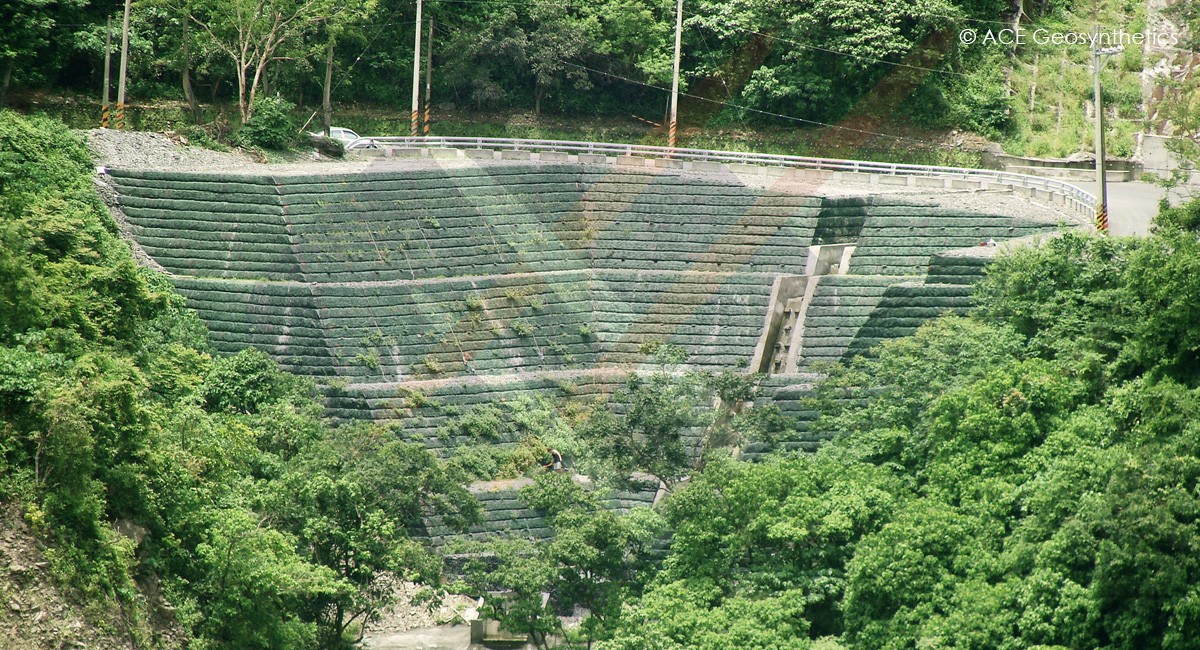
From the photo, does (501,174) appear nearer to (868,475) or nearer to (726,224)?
(726,224)

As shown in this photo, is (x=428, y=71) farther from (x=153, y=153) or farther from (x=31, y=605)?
(x=31, y=605)

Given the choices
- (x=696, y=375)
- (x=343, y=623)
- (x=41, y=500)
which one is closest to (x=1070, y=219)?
(x=696, y=375)

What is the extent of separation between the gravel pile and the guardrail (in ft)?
15.5

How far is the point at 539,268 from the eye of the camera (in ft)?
138

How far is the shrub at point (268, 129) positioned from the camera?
46.9 m

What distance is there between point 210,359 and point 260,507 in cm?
657

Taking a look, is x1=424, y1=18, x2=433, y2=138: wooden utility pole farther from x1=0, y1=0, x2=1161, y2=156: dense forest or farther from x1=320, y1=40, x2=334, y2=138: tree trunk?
x1=320, y1=40, x2=334, y2=138: tree trunk

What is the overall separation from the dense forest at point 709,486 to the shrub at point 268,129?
10.4 meters

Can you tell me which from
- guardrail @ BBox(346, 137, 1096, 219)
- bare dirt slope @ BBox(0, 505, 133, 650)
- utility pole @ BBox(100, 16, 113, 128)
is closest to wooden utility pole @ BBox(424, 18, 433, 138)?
guardrail @ BBox(346, 137, 1096, 219)

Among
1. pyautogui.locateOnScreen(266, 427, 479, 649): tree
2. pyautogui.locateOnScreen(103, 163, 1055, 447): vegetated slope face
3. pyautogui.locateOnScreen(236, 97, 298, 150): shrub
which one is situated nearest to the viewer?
pyautogui.locateOnScreen(266, 427, 479, 649): tree

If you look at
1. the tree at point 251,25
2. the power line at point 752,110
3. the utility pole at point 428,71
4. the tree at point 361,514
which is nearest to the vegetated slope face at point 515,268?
the tree at point 361,514

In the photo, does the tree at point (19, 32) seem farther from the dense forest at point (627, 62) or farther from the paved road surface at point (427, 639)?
the paved road surface at point (427, 639)

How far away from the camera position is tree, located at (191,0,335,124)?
4878 cm

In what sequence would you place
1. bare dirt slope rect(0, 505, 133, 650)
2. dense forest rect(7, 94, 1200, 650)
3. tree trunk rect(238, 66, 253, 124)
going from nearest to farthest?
bare dirt slope rect(0, 505, 133, 650) → dense forest rect(7, 94, 1200, 650) → tree trunk rect(238, 66, 253, 124)
